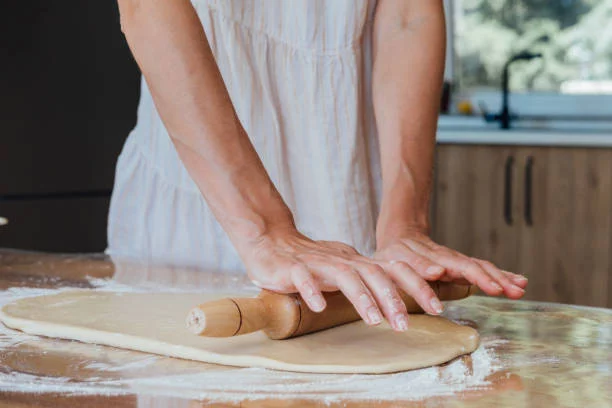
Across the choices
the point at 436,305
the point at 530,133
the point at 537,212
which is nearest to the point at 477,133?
the point at 530,133

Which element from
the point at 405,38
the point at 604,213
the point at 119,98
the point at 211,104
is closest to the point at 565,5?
the point at 604,213

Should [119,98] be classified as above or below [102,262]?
above

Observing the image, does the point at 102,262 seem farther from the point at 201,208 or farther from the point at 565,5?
the point at 565,5

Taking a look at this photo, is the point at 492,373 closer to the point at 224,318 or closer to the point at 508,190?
the point at 224,318

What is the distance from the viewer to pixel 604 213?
111 inches

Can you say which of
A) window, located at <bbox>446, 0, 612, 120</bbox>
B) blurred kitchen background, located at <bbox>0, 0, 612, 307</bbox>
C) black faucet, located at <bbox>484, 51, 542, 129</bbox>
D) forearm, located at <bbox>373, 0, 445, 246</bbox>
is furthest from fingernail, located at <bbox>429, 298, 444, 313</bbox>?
window, located at <bbox>446, 0, 612, 120</bbox>

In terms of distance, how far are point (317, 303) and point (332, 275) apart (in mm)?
47

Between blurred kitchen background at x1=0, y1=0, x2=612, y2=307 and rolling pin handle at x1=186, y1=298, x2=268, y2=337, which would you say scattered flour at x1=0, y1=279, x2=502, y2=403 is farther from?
blurred kitchen background at x1=0, y1=0, x2=612, y2=307

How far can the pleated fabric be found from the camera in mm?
1223

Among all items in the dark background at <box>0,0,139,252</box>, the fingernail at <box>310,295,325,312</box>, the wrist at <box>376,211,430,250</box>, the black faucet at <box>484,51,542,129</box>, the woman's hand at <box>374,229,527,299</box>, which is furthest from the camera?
the black faucet at <box>484,51,542,129</box>

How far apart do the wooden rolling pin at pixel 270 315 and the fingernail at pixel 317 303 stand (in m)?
0.04

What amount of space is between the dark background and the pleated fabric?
4.15 ft

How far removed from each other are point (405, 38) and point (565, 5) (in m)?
2.48

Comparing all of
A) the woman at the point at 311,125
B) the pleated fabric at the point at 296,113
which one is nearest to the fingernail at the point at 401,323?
the woman at the point at 311,125
